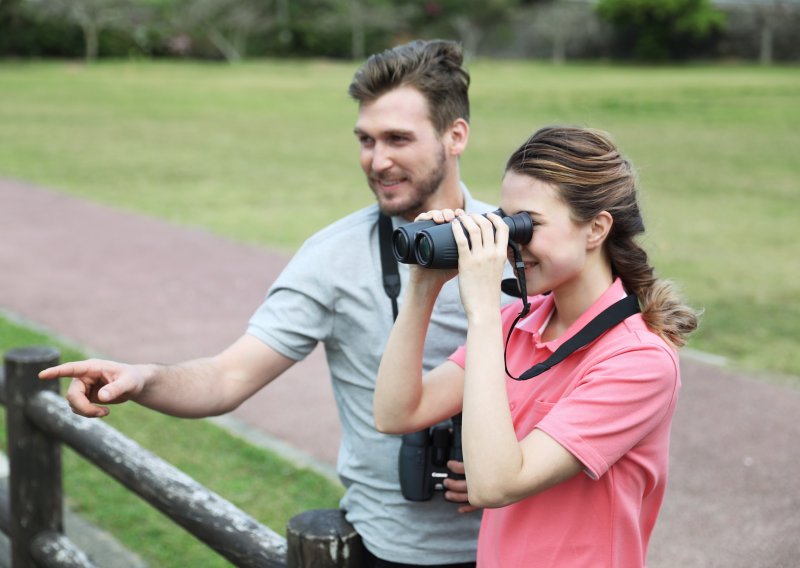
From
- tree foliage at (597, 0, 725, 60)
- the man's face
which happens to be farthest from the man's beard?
tree foliage at (597, 0, 725, 60)

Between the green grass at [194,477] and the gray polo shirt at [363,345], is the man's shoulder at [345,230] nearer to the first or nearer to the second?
the gray polo shirt at [363,345]

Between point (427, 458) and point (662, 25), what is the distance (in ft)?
225

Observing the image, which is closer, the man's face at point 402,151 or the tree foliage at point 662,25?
the man's face at point 402,151

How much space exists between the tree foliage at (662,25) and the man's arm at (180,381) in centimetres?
6611

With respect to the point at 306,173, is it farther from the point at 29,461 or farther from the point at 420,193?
the point at 420,193

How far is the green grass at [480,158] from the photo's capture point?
397 inches

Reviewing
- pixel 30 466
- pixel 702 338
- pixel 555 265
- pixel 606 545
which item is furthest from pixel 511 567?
pixel 702 338

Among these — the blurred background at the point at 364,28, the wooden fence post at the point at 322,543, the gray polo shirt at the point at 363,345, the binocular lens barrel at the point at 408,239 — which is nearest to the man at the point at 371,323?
the gray polo shirt at the point at 363,345

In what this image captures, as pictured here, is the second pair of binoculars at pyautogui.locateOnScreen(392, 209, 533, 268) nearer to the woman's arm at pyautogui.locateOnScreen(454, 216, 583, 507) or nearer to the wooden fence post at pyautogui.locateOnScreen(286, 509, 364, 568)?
the woman's arm at pyautogui.locateOnScreen(454, 216, 583, 507)

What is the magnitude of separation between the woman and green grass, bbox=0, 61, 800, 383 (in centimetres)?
43

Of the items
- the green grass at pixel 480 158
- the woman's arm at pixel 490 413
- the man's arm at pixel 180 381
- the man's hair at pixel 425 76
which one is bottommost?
the green grass at pixel 480 158

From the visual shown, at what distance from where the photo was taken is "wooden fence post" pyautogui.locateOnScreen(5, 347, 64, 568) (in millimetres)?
3654

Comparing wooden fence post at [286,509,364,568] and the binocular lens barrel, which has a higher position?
the binocular lens barrel

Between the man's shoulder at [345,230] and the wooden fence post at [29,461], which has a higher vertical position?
the man's shoulder at [345,230]
